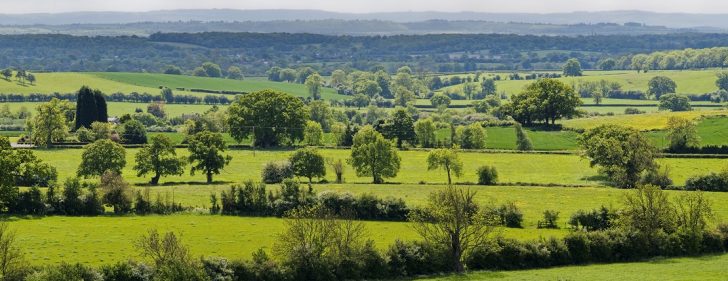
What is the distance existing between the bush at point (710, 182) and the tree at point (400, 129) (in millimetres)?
41577

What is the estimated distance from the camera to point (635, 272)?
6638cm

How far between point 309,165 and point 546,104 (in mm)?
52678

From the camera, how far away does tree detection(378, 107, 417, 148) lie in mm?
129875

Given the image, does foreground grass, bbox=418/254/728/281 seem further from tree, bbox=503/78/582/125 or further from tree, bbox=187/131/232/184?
tree, bbox=503/78/582/125

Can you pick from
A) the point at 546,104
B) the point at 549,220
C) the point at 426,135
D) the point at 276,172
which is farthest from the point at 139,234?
the point at 546,104

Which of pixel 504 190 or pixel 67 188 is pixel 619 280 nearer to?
pixel 504 190

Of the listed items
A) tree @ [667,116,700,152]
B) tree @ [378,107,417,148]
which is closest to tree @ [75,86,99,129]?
tree @ [378,107,417,148]

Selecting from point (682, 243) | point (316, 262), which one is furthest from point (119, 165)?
point (682, 243)

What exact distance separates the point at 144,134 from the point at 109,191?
49.1 metres

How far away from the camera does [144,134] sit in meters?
134

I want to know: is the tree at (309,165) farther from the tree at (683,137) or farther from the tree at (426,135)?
the tree at (683,137)

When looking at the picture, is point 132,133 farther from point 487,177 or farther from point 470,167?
point 487,177

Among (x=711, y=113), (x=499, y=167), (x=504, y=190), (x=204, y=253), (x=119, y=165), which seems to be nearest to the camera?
(x=204, y=253)

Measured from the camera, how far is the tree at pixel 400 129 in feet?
426
